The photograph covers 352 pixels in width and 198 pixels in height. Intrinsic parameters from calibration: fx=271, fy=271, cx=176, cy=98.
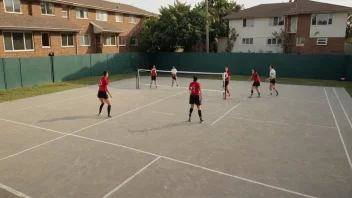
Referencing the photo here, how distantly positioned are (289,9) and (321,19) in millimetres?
4754

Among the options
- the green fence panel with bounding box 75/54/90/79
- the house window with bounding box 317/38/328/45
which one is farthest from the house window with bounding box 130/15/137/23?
the house window with bounding box 317/38/328/45

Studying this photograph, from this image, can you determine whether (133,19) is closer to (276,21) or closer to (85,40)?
A: (85,40)

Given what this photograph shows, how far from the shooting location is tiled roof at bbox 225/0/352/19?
3381 centimetres

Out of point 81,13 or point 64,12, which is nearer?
point 64,12

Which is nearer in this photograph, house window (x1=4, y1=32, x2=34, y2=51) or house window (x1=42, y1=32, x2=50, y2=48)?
house window (x1=4, y1=32, x2=34, y2=51)

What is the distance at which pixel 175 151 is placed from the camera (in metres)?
8.87

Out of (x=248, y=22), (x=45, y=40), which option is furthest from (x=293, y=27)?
(x=45, y=40)

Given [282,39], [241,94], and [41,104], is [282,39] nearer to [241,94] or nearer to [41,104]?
[241,94]

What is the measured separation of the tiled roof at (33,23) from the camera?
81.8ft

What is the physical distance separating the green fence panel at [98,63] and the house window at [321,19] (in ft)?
87.4

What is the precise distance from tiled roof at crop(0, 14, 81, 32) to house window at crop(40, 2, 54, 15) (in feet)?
3.46

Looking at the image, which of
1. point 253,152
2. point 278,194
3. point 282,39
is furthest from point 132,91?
point 282,39

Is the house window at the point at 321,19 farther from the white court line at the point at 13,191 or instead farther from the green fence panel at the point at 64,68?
the white court line at the point at 13,191

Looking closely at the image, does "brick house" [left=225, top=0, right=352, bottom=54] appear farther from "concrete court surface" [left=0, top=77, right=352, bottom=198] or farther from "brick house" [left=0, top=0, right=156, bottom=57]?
"concrete court surface" [left=0, top=77, right=352, bottom=198]
